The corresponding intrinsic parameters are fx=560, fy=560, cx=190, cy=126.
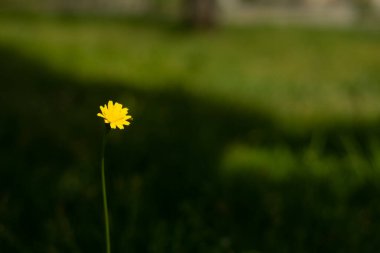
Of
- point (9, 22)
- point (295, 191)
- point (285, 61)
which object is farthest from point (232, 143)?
point (9, 22)

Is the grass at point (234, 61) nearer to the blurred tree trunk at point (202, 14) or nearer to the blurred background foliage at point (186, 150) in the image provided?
the blurred background foliage at point (186, 150)

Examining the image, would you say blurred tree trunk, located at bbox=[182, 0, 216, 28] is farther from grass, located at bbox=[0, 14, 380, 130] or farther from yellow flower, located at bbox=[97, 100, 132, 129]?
yellow flower, located at bbox=[97, 100, 132, 129]

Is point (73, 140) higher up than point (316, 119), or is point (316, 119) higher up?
point (316, 119)

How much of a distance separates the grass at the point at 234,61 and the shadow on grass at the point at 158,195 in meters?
0.91

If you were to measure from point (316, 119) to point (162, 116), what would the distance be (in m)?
0.99

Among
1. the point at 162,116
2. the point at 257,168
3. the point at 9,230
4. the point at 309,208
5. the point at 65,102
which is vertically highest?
the point at 65,102

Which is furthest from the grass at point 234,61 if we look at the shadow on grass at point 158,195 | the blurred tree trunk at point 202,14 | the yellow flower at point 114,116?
the yellow flower at point 114,116

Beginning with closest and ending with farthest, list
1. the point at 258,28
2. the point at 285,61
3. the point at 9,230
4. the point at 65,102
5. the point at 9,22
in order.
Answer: the point at 9,230 → the point at 65,102 → the point at 285,61 → the point at 9,22 → the point at 258,28

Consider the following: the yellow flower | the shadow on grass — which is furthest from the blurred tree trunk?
the yellow flower

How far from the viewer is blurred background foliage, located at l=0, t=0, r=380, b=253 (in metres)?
1.59

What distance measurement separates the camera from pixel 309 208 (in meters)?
1.79

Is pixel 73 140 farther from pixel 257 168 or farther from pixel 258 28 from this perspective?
pixel 258 28

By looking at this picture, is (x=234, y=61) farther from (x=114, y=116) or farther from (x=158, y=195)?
(x=114, y=116)

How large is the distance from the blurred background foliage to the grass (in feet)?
0.08
